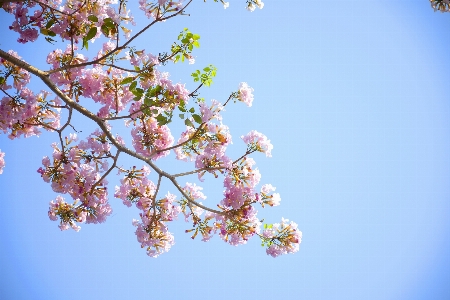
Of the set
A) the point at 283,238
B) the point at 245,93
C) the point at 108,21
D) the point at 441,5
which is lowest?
the point at 283,238

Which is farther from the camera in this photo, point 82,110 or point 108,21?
point 82,110

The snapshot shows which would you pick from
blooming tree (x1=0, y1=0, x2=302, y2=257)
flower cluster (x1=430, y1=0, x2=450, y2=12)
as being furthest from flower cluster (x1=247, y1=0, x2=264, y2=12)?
flower cluster (x1=430, y1=0, x2=450, y2=12)

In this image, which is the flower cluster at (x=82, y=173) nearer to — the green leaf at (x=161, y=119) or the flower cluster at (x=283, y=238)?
the green leaf at (x=161, y=119)

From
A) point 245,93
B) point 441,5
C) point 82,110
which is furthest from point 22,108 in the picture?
point 441,5

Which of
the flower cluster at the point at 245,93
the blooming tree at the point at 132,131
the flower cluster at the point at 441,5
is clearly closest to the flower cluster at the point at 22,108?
the blooming tree at the point at 132,131

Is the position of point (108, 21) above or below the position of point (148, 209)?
above

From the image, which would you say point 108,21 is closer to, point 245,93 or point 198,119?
point 198,119

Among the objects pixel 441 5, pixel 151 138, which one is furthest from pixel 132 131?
pixel 441 5

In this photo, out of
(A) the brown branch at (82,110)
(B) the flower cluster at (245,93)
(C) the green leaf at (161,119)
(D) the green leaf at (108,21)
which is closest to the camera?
(D) the green leaf at (108,21)

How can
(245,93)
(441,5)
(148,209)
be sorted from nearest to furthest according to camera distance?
(441,5) → (245,93) → (148,209)

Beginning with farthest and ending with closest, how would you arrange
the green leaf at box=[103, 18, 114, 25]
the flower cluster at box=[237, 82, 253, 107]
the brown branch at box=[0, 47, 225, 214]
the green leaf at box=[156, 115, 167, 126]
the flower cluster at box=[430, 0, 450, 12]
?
the flower cluster at box=[237, 82, 253, 107]
the green leaf at box=[156, 115, 167, 126]
the brown branch at box=[0, 47, 225, 214]
the green leaf at box=[103, 18, 114, 25]
the flower cluster at box=[430, 0, 450, 12]

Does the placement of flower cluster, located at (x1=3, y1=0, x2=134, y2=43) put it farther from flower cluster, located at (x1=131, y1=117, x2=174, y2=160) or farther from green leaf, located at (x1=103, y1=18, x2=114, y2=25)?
flower cluster, located at (x1=131, y1=117, x2=174, y2=160)

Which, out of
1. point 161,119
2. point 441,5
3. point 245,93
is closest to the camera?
point 441,5

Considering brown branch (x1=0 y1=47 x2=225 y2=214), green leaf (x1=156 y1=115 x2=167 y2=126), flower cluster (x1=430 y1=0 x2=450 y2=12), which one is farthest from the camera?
green leaf (x1=156 y1=115 x2=167 y2=126)
